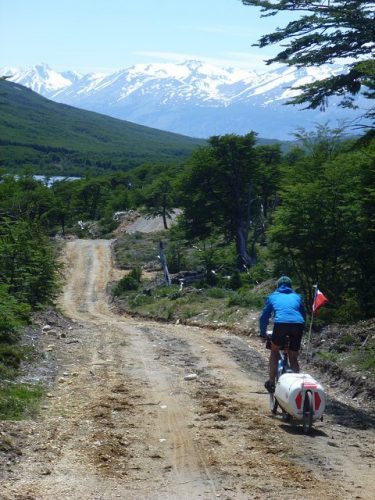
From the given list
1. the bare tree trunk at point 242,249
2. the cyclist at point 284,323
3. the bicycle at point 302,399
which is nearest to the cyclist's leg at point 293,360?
the cyclist at point 284,323

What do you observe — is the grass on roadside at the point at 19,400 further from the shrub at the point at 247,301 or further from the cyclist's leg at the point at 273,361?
the shrub at the point at 247,301

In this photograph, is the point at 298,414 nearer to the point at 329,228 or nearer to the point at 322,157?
the point at 329,228

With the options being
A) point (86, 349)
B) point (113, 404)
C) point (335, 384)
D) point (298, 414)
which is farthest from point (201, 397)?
point (86, 349)

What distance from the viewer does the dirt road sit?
703 centimetres

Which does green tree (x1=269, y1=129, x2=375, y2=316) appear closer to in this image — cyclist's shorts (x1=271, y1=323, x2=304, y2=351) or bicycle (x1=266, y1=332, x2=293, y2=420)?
bicycle (x1=266, y1=332, x2=293, y2=420)

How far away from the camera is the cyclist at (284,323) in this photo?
1022 centimetres

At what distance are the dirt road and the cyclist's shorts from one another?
3.47 ft

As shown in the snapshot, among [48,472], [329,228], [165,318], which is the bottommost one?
[165,318]

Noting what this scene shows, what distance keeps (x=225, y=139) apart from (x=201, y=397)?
33.3 metres

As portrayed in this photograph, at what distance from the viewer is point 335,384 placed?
1362cm

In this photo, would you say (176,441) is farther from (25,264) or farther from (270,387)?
(25,264)

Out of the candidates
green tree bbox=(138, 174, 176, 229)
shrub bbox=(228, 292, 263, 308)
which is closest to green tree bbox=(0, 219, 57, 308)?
shrub bbox=(228, 292, 263, 308)

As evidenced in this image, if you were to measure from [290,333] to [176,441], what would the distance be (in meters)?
2.50

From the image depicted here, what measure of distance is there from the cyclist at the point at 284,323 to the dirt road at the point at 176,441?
79cm
